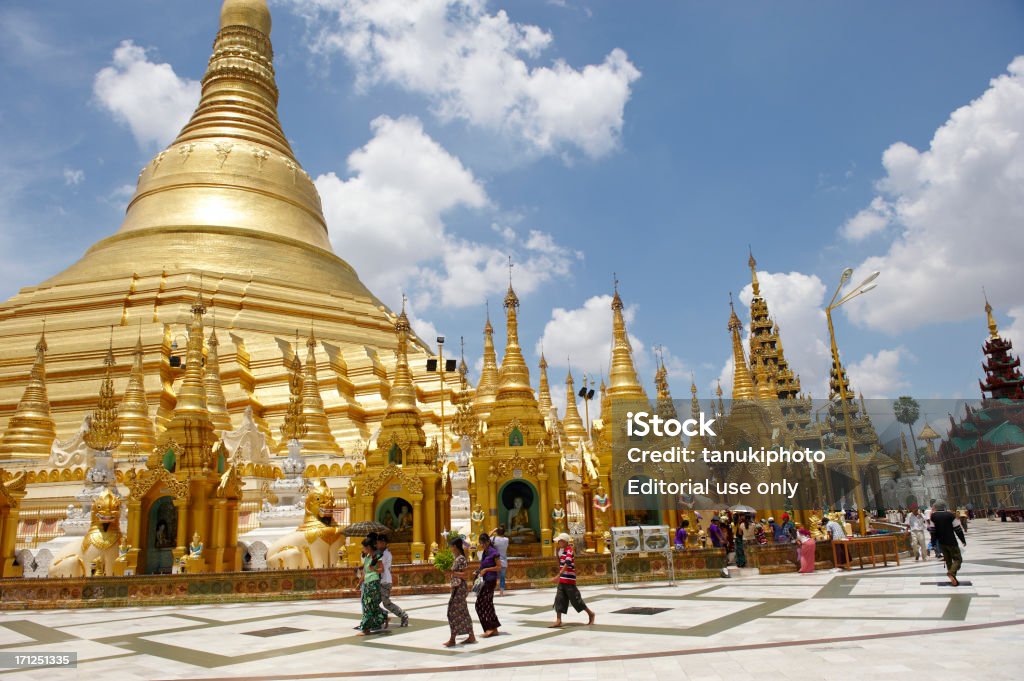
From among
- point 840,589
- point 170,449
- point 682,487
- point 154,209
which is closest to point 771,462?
point 682,487

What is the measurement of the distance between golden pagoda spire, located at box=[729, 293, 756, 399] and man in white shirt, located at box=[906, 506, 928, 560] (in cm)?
856

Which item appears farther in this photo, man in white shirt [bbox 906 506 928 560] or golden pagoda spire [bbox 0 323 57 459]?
golden pagoda spire [bbox 0 323 57 459]

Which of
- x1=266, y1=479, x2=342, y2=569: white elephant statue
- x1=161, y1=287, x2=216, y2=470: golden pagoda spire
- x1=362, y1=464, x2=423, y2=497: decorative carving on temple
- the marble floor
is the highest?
x1=161, y1=287, x2=216, y2=470: golden pagoda spire

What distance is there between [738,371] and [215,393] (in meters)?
21.9

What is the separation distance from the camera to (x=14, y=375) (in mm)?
36281

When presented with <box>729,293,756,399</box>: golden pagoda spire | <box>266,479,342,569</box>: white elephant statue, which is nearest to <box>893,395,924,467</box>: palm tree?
<box>729,293,756,399</box>: golden pagoda spire

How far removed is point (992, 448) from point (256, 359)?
1334 inches

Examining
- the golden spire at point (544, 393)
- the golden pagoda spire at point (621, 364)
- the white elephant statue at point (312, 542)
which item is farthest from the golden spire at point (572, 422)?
the white elephant statue at point (312, 542)

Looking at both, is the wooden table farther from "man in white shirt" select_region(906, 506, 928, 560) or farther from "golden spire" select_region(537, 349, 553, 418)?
"golden spire" select_region(537, 349, 553, 418)

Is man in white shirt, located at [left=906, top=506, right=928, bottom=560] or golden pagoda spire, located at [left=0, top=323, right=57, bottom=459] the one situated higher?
golden pagoda spire, located at [left=0, top=323, right=57, bottom=459]

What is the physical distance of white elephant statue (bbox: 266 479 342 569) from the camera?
57.0 ft

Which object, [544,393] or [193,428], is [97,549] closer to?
[193,428]

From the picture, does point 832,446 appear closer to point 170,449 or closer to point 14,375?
point 170,449

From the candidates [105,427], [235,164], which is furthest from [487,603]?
[235,164]
